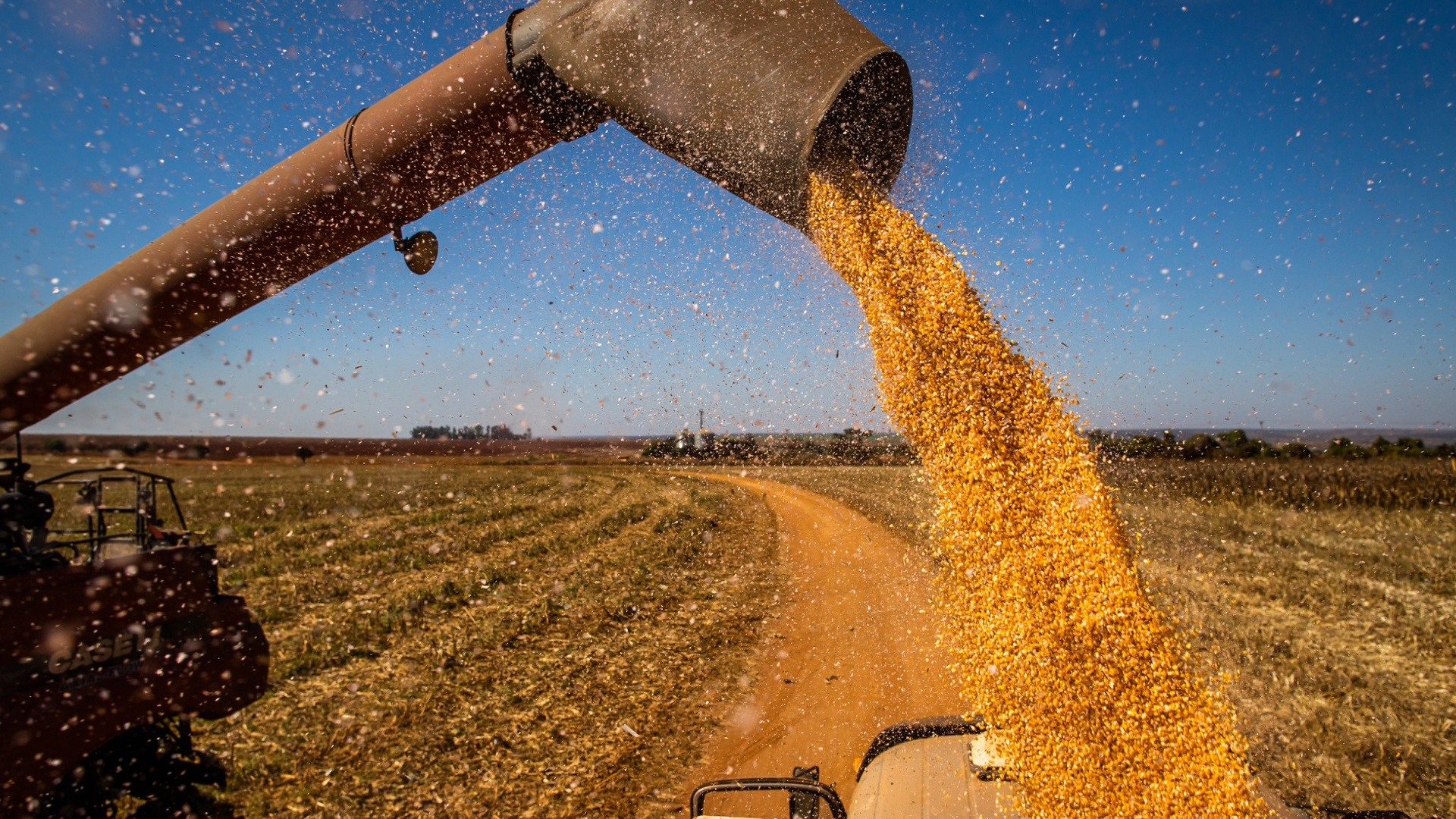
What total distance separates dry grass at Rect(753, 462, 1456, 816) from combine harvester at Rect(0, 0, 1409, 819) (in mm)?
1780

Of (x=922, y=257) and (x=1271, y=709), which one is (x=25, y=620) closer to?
(x=922, y=257)

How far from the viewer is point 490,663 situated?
6.16 meters

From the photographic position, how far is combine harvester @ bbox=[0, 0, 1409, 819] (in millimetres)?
1967

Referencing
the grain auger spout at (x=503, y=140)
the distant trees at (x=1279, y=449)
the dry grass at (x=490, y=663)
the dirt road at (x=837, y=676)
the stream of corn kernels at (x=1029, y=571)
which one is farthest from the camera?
the distant trees at (x=1279, y=449)

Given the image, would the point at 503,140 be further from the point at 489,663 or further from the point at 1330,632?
the point at 1330,632

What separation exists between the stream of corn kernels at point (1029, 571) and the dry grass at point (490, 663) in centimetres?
269

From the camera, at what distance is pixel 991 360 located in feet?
9.15

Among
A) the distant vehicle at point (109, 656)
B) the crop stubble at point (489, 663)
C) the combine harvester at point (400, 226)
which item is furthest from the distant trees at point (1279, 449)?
the distant vehicle at point (109, 656)

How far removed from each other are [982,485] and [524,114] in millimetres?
2383

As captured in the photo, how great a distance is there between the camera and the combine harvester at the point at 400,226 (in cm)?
197

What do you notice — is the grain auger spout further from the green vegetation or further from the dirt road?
the dirt road

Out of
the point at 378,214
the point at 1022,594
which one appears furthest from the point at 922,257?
the point at 378,214

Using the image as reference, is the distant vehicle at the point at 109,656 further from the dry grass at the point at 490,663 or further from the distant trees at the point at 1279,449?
the distant trees at the point at 1279,449

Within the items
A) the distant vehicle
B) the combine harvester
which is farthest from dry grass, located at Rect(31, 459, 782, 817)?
the combine harvester
